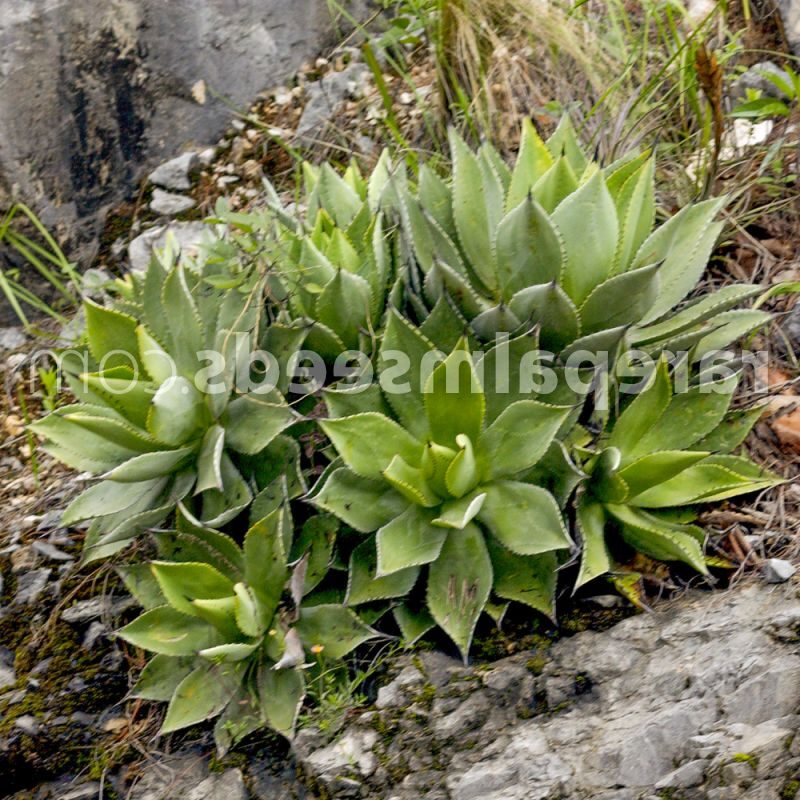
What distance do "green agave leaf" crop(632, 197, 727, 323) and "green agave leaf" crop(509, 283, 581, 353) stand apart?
25 cm

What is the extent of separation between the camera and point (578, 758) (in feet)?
5.93

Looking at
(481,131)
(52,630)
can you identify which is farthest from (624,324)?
(52,630)

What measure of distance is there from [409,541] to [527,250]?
2.39ft

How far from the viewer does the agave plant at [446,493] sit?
1.92 m

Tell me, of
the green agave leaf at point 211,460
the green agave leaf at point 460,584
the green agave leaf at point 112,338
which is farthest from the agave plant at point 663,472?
the green agave leaf at point 112,338

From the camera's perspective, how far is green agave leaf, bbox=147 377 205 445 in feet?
6.52

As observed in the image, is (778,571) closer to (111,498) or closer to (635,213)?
(635,213)

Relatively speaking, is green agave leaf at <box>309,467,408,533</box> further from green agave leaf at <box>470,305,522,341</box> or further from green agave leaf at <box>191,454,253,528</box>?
green agave leaf at <box>470,305,522,341</box>

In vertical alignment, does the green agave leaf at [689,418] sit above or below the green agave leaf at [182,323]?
below

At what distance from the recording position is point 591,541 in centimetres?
198

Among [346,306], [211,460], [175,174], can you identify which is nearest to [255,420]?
[211,460]

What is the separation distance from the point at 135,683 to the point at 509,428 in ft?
3.73

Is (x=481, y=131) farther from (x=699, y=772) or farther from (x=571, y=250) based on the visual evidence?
(x=699, y=772)

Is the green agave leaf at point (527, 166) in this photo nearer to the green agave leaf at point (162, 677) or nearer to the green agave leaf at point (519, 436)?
the green agave leaf at point (519, 436)
